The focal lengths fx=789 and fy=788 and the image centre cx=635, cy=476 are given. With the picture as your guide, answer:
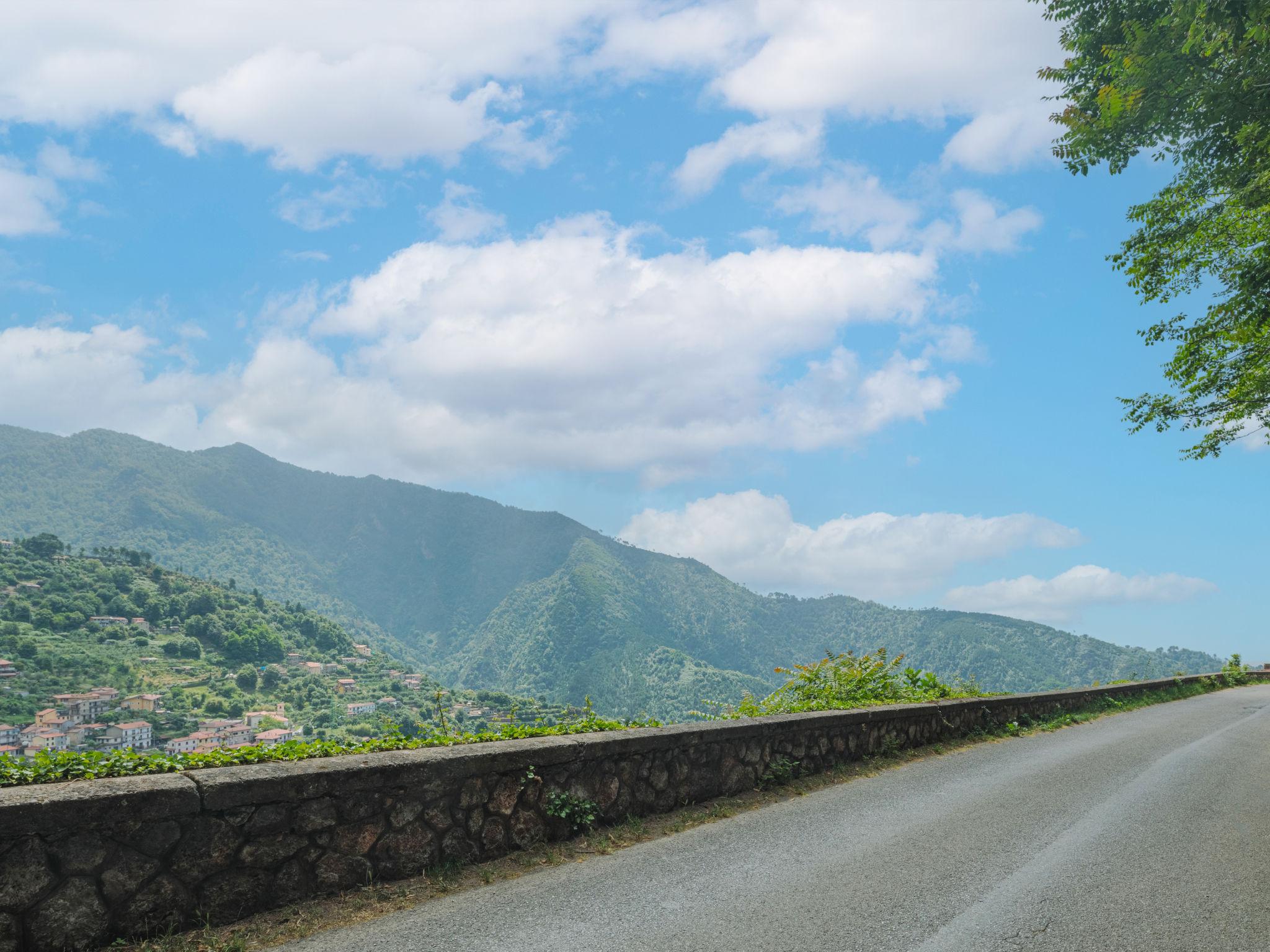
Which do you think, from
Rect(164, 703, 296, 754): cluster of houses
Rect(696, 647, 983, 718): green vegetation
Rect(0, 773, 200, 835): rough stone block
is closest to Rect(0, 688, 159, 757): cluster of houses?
Rect(164, 703, 296, 754): cluster of houses

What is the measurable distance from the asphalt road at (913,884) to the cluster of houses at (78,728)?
41.7 m

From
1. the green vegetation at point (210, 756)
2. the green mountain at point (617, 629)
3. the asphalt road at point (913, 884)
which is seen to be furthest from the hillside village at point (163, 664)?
the green mountain at point (617, 629)

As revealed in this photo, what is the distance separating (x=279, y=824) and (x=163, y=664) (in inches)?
3090

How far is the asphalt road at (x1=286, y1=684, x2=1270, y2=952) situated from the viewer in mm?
3939

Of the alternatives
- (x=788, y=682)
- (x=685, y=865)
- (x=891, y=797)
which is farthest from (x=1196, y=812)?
(x=788, y=682)

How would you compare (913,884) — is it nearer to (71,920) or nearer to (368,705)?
(71,920)

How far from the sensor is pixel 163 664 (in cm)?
7006

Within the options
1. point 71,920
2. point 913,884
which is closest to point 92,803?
point 71,920

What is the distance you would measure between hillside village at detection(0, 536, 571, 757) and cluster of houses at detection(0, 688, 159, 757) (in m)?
0.13

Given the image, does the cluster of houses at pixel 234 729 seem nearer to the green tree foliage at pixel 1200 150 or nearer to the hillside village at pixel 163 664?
the hillside village at pixel 163 664

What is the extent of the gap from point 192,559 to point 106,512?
92.3ft

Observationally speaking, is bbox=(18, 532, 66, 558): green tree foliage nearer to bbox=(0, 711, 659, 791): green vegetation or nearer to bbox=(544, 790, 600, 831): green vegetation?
bbox=(0, 711, 659, 791): green vegetation

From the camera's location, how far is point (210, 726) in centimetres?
4853

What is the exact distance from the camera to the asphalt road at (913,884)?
394 cm
